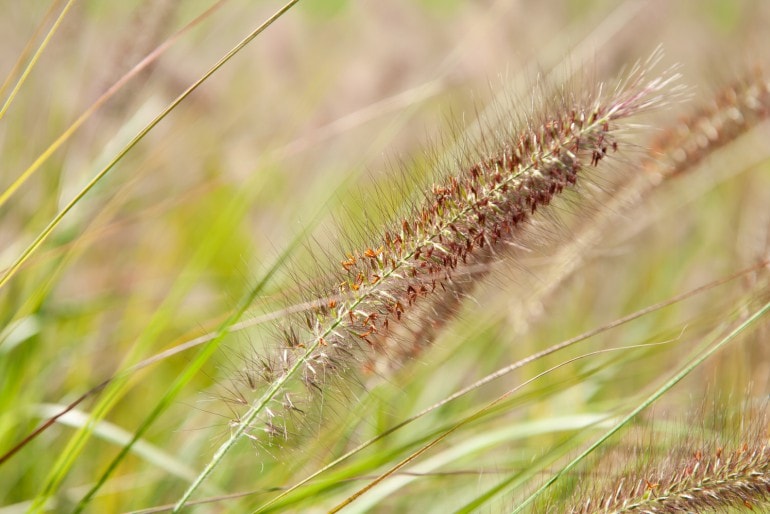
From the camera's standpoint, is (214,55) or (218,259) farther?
(214,55)

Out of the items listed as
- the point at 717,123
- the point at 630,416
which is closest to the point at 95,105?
the point at 630,416

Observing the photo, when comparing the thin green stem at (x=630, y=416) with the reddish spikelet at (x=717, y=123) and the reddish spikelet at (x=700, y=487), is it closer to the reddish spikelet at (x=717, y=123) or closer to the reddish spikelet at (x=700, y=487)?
the reddish spikelet at (x=700, y=487)

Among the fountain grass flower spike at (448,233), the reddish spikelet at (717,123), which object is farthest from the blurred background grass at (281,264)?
the reddish spikelet at (717,123)

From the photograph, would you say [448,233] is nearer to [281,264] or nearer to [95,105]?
[281,264]

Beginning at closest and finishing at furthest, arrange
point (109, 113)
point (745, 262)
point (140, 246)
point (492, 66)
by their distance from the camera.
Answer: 1. point (745, 262)
2. point (109, 113)
3. point (140, 246)
4. point (492, 66)

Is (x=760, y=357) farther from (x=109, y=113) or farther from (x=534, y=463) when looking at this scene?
(x=109, y=113)

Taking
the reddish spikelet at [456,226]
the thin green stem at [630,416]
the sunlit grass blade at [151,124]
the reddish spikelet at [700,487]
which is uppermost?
the sunlit grass blade at [151,124]

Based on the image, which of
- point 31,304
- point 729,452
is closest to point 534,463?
point 729,452
